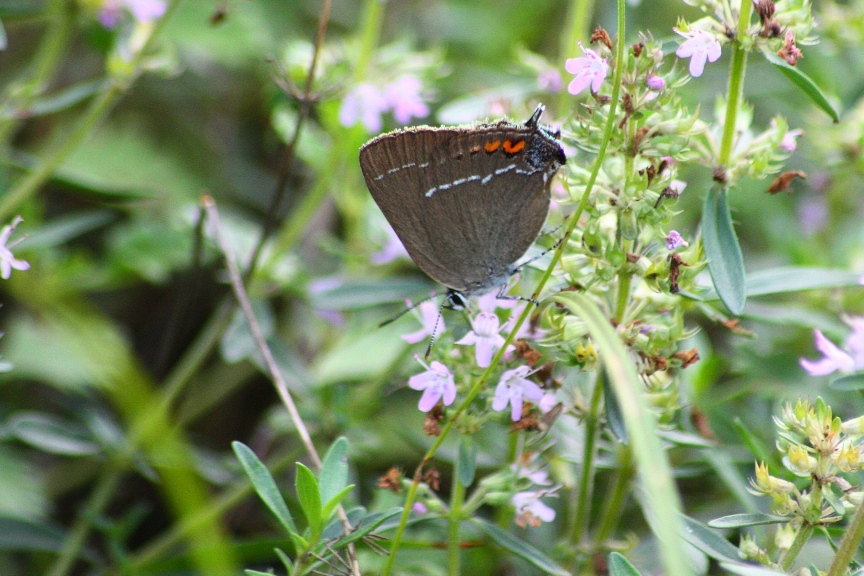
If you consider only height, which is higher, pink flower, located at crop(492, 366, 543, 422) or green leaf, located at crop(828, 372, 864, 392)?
pink flower, located at crop(492, 366, 543, 422)

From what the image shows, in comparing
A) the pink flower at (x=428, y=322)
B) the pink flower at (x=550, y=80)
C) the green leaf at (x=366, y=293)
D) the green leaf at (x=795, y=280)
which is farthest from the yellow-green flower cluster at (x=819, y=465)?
the pink flower at (x=550, y=80)

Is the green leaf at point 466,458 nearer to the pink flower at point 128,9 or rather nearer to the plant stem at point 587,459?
the plant stem at point 587,459

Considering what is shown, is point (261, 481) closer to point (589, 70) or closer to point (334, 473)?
point (334, 473)

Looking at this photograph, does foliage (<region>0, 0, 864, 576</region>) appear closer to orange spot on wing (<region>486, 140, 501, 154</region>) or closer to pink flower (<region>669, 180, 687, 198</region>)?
pink flower (<region>669, 180, 687, 198</region>)

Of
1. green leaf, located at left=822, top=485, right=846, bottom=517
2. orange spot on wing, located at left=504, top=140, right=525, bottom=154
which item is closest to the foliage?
green leaf, located at left=822, top=485, right=846, bottom=517

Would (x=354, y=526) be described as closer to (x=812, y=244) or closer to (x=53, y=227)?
(x=53, y=227)

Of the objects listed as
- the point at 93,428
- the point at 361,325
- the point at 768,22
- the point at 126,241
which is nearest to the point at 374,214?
the point at 361,325
